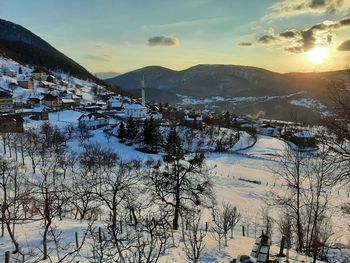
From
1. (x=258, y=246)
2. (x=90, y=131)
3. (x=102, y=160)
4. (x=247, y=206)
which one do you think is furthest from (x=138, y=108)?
(x=258, y=246)

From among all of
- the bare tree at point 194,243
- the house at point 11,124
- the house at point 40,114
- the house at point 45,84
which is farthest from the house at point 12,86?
the bare tree at point 194,243

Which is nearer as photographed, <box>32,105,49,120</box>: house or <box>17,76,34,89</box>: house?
<box>32,105,49,120</box>: house

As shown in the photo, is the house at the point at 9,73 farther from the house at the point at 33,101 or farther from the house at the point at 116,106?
the house at the point at 116,106

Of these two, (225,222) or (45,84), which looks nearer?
(225,222)

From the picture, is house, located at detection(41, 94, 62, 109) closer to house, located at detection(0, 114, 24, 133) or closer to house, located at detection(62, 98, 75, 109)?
house, located at detection(62, 98, 75, 109)

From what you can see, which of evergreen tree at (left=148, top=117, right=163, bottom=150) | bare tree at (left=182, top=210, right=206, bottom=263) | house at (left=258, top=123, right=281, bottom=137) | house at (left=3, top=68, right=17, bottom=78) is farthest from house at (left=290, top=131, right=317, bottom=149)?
house at (left=3, top=68, right=17, bottom=78)

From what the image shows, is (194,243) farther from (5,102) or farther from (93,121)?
(5,102)

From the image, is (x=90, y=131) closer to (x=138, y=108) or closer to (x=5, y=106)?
(x=138, y=108)

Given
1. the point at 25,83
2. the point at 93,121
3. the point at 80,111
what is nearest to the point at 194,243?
the point at 93,121
